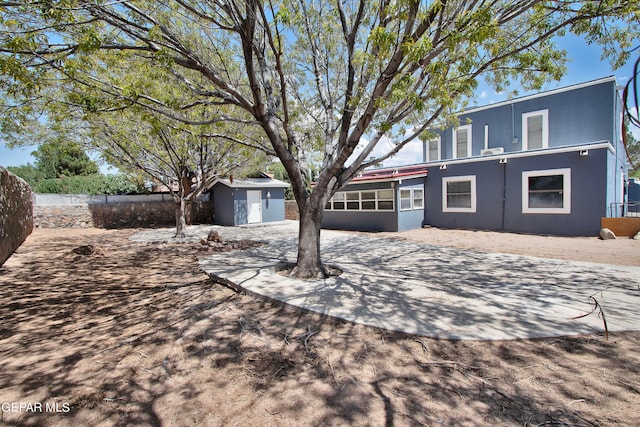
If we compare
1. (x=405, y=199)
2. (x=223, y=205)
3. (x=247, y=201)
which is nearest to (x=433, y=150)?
(x=405, y=199)

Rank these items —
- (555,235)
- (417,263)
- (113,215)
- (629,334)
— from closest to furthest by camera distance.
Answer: (629,334)
(417,263)
(555,235)
(113,215)

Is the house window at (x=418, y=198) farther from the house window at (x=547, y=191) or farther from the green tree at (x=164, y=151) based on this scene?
the green tree at (x=164, y=151)

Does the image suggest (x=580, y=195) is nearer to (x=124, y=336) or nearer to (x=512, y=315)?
(x=512, y=315)

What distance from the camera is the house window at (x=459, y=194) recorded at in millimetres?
12805

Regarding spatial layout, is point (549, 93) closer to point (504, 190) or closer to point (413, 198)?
point (504, 190)

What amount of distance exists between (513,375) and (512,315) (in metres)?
1.54

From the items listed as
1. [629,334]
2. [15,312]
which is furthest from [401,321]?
[15,312]

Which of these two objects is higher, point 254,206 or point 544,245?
point 254,206

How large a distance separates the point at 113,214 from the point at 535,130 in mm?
22880

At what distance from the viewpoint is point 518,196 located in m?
11.5

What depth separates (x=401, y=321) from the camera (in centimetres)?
376

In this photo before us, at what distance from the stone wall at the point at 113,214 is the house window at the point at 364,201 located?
9731 millimetres

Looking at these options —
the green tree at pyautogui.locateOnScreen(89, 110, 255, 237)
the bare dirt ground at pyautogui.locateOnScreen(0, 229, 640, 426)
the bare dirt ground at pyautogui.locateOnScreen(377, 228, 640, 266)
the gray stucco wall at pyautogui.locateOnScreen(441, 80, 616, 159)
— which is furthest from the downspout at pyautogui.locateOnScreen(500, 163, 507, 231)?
the green tree at pyautogui.locateOnScreen(89, 110, 255, 237)

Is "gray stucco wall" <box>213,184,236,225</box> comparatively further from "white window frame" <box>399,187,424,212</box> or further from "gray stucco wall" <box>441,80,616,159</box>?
"gray stucco wall" <box>441,80,616,159</box>
